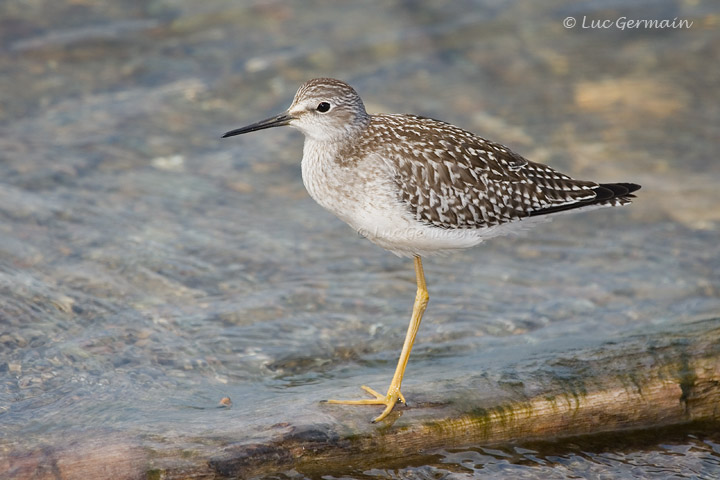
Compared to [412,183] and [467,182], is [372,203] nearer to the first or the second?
[412,183]

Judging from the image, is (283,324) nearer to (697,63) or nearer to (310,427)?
(310,427)

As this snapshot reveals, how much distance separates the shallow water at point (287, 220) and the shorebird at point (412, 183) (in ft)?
3.48

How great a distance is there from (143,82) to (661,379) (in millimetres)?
8134

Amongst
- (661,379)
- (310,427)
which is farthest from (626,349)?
(310,427)

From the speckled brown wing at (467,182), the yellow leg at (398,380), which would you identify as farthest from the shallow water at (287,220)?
the speckled brown wing at (467,182)

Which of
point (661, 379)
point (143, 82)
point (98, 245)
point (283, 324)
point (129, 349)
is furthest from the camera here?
point (143, 82)

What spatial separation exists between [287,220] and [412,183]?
3.28 m

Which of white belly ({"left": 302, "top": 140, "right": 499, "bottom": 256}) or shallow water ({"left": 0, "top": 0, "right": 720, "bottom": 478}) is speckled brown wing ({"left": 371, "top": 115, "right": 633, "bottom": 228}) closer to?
white belly ({"left": 302, "top": 140, "right": 499, "bottom": 256})

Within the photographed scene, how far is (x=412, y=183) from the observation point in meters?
7.09

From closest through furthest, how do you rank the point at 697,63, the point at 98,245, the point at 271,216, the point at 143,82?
the point at 98,245, the point at 271,216, the point at 143,82, the point at 697,63

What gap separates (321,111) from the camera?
7.28 m

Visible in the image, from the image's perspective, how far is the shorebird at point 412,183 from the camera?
7004 millimetres

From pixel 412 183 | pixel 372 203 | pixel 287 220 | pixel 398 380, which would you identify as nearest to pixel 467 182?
pixel 412 183

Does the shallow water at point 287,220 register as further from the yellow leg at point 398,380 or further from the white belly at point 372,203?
the white belly at point 372,203
